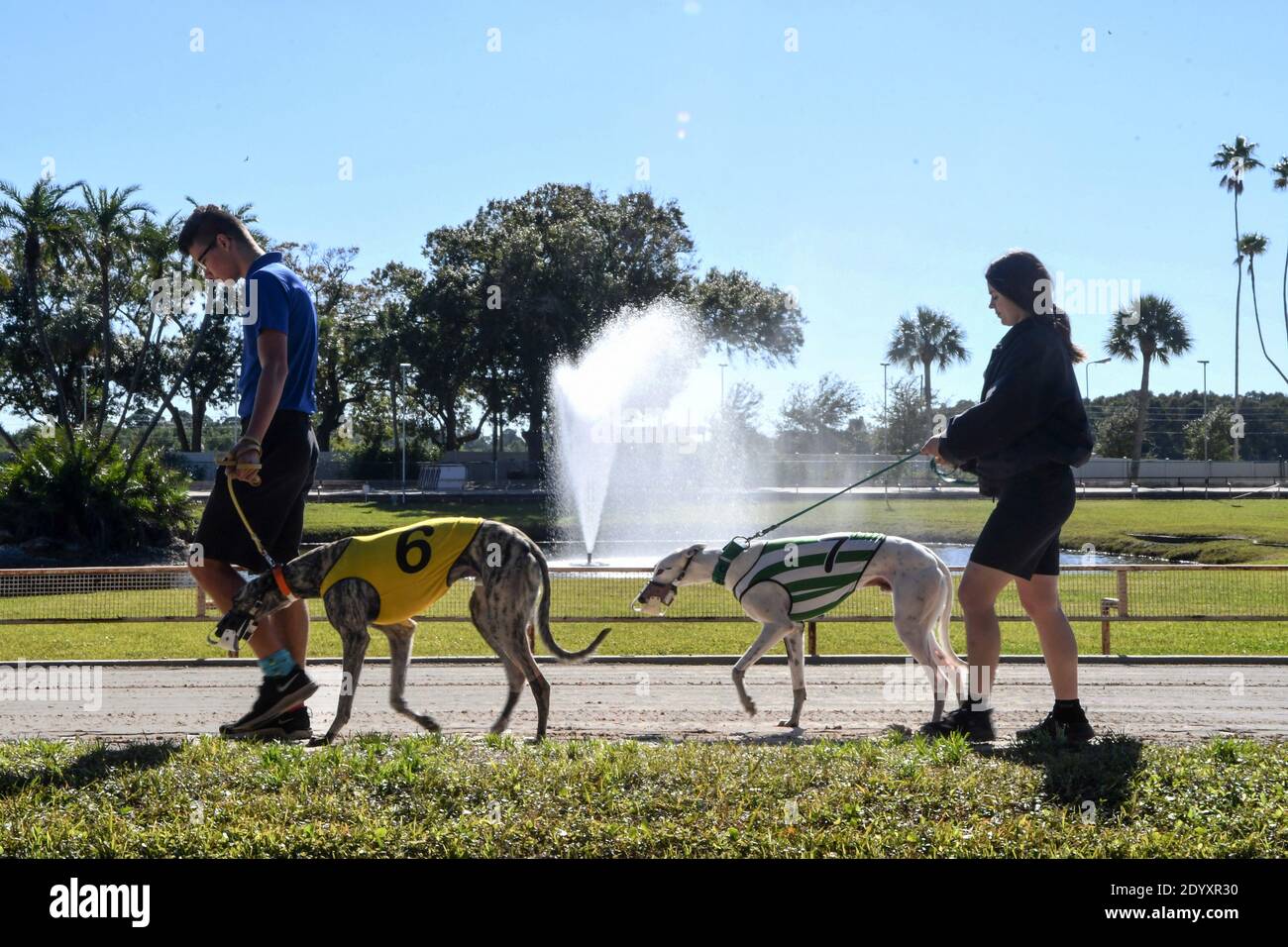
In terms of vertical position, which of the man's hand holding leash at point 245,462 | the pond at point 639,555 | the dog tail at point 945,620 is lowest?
the pond at point 639,555

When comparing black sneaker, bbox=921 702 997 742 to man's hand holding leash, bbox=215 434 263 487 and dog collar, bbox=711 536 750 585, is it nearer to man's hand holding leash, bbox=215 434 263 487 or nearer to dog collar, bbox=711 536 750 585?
dog collar, bbox=711 536 750 585

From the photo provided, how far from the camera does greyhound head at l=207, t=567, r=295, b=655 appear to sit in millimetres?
5801

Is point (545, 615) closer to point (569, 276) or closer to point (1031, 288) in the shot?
point (1031, 288)

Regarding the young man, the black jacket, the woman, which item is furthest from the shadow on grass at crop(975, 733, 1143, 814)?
the young man

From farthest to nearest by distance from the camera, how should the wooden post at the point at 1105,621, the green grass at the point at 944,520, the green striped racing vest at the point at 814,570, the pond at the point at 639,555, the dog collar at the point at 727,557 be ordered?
the green grass at the point at 944,520, the pond at the point at 639,555, the wooden post at the point at 1105,621, the dog collar at the point at 727,557, the green striped racing vest at the point at 814,570

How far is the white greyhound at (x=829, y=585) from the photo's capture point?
7469mm

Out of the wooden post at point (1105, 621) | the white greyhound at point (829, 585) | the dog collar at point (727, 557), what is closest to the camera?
the white greyhound at point (829, 585)

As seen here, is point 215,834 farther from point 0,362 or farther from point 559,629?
point 0,362

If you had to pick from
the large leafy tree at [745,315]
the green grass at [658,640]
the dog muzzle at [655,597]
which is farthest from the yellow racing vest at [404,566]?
the large leafy tree at [745,315]

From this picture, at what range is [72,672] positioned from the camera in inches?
407

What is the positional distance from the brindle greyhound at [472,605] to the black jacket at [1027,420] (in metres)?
2.18

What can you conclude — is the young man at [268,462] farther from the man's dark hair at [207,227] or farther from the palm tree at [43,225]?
the palm tree at [43,225]
